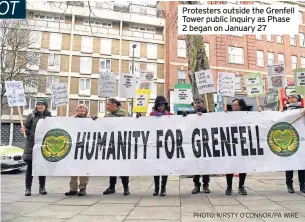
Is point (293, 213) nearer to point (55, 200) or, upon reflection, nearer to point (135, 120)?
point (135, 120)

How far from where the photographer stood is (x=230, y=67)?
31.8 meters

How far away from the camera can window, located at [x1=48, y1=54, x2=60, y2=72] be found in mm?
31489

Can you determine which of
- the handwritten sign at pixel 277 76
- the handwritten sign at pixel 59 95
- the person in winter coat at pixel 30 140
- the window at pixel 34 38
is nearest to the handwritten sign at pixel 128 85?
the handwritten sign at pixel 59 95

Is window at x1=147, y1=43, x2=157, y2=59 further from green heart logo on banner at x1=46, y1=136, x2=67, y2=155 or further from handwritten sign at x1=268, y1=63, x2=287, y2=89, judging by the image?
green heart logo on banner at x1=46, y1=136, x2=67, y2=155

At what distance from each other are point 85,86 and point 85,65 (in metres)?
2.33

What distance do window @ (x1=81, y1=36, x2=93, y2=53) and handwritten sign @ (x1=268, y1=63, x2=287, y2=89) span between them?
28.3 m

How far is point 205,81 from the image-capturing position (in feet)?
22.0

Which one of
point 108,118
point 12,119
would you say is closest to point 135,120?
point 108,118

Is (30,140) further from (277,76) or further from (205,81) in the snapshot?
(277,76)

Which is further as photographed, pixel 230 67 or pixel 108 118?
pixel 230 67

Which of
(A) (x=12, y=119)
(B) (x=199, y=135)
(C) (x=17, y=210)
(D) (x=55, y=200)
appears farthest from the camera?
(A) (x=12, y=119)

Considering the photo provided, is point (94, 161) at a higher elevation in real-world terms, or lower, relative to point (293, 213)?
higher

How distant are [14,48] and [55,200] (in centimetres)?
1842

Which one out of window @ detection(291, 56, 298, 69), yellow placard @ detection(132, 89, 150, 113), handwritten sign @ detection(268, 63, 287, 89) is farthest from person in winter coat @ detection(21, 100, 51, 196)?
window @ detection(291, 56, 298, 69)
